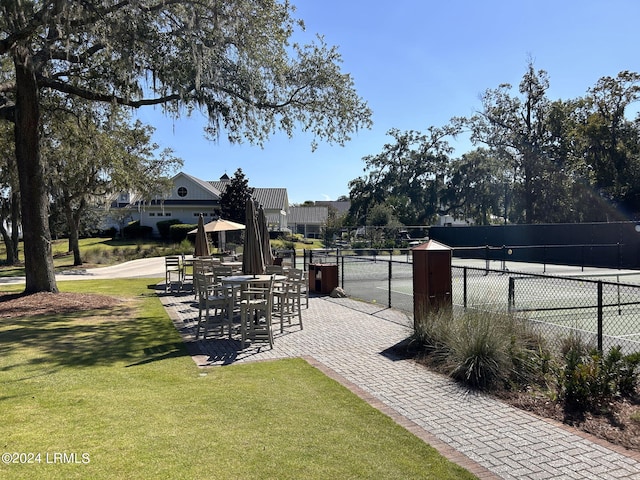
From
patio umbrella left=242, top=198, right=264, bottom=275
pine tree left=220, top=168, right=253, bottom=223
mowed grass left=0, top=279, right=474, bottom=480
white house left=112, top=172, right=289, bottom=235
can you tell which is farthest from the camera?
white house left=112, top=172, right=289, bottom=235

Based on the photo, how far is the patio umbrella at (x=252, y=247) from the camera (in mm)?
9789

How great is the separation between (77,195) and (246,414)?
27.5 meters

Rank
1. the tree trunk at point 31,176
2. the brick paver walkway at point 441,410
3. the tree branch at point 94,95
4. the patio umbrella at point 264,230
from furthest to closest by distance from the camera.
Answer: the tree branch at point 94,95 → the tree trunk at point 31,176 → the patio umbrella at point 264,230 → the brick paver walkway at point 441,410

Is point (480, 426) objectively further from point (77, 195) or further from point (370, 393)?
point (77, 195)

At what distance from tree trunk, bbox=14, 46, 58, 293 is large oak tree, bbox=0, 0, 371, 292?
1.0 inches

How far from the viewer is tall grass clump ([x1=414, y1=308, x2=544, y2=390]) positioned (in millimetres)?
5883

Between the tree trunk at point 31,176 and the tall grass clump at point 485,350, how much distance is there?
36.4ft

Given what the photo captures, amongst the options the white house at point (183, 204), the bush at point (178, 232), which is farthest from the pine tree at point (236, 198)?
the white house at point (183, 204)

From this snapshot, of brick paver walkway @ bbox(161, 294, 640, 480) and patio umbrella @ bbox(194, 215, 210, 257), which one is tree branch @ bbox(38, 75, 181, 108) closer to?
patio umbrella @ bbox(194, 215, 210, 257)

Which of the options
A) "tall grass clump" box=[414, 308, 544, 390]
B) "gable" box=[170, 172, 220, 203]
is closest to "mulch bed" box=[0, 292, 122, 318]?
"tall grass clump" box=[414, 308, 544, 390]

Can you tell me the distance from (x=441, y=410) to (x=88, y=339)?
6.49m

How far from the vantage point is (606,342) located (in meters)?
7.79

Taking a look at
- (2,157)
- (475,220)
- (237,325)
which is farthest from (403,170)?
(237,325)

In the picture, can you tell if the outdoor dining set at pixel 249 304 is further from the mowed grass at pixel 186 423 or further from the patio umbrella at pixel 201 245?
the patio umbrella at pixel 201 245
